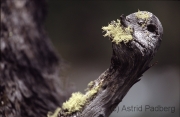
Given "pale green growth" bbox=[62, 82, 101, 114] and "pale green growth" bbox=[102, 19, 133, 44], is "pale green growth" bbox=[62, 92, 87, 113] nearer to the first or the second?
"pale green growth" bbox=[62, 82, 101, 114]

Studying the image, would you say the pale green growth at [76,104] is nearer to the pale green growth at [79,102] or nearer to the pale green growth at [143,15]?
the pale green growth at [79,102]

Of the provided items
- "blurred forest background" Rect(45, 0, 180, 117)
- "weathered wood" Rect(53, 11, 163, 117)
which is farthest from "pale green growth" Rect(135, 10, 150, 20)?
"blurred forest background" Rect(45, 0, 180, 117)

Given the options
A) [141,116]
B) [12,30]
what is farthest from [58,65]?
[141,116]

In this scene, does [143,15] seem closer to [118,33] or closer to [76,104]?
[118,33]

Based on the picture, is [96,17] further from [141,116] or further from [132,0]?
[141,116]

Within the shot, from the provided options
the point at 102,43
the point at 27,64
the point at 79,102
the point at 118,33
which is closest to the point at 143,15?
the point at 118,33

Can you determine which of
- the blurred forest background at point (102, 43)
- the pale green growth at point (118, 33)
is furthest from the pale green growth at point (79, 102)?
the blurred forest background at point (102, 43)
